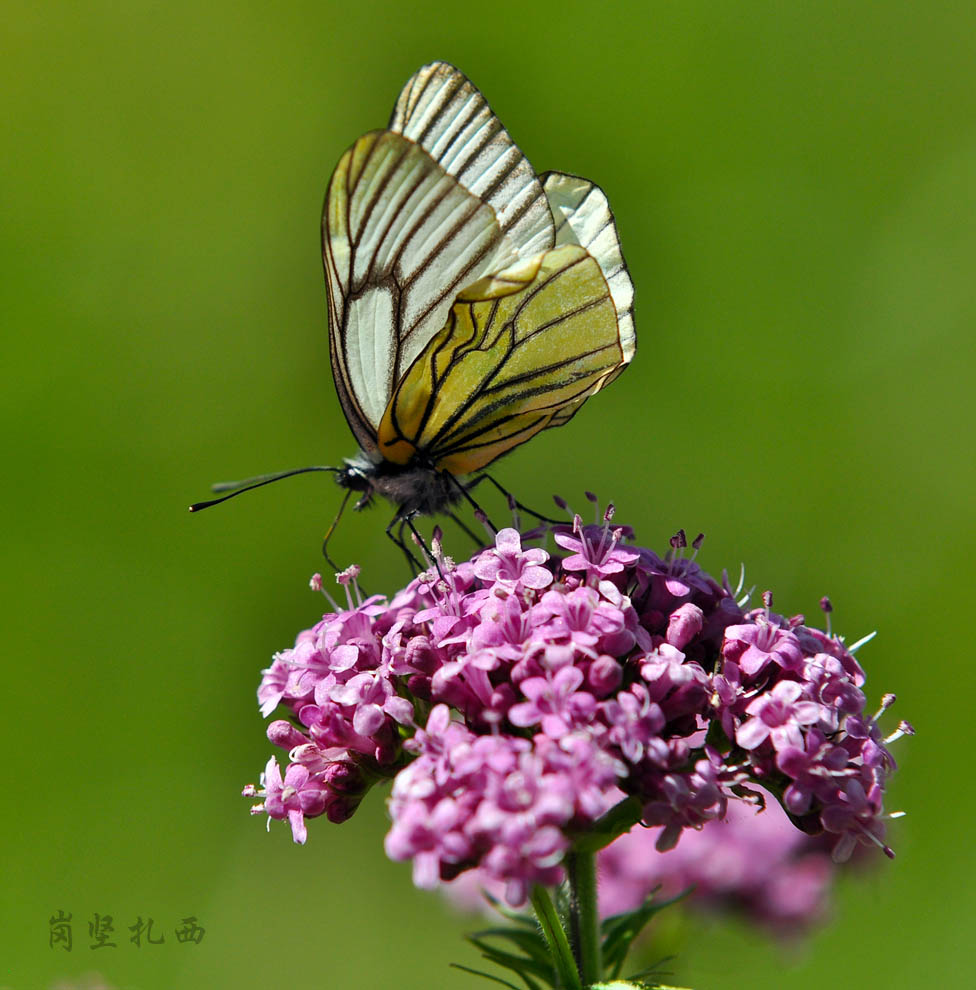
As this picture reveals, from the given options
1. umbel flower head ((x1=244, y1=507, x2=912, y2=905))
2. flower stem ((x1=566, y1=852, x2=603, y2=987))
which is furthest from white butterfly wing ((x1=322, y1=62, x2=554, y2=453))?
flower stem ((x1=566, y1=852, x2=603, y2=987))

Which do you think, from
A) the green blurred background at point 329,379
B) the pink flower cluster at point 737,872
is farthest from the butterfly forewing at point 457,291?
the green blurred background at point 329,379

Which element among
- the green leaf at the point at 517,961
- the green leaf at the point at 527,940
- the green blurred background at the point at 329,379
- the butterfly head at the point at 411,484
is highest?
the green blurred background at the point at 329,379

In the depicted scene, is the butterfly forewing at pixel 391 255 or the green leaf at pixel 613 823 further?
the butterfly forewing at pixel 391 255

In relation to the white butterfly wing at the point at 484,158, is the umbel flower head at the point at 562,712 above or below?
below

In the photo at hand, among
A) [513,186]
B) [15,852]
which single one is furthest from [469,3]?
[15,852]

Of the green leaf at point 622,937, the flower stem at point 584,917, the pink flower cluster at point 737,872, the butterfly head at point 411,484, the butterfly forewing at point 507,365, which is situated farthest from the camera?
the pink flower cluster at point 737,872

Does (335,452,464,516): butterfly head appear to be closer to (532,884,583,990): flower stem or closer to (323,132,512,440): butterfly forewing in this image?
(323,132,512,440): butterfly forewing

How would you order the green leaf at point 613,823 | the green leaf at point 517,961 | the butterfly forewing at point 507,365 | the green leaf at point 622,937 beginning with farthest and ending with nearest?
the butterfly forewing at point 507,365, the green leaf at point 622,937, the green leaf at point 517,961, the green leaf at point 613,823

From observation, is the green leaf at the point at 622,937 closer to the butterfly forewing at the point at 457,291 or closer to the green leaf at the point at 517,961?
the green leaf at the point at 517,961
